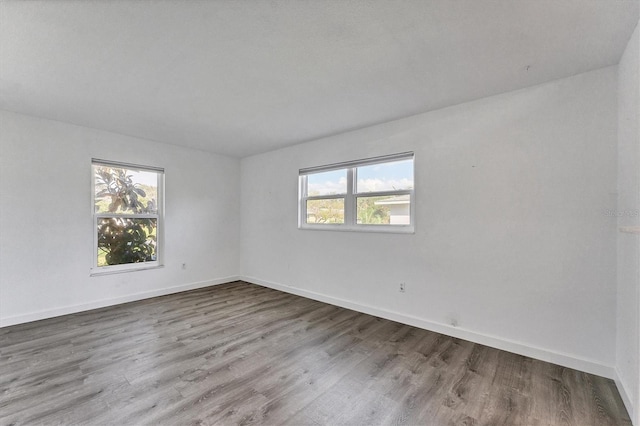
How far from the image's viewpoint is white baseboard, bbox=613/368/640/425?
159cm

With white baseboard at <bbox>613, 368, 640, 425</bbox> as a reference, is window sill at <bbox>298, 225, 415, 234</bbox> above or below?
above

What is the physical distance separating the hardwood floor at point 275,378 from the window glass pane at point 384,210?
1212 millimetres

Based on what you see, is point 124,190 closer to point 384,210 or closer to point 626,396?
point 384,210

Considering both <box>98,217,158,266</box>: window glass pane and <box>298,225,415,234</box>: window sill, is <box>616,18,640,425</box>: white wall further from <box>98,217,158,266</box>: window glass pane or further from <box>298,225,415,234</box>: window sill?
<box>98,217,158,266</box>: window glass pane

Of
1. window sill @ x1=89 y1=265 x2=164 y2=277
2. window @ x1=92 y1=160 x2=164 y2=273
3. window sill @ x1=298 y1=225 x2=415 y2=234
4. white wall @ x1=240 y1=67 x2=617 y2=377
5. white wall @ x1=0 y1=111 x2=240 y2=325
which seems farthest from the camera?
window @ x1=92 y1=160 x2=164 y2=273

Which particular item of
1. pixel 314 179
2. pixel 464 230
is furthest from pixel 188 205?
pixel 464 230

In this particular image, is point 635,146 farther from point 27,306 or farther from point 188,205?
point 27,306

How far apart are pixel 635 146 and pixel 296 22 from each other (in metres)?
2.23

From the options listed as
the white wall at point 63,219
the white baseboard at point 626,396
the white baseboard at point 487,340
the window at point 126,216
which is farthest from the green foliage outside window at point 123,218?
the white baseboard at point 626,396

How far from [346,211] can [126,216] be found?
3.20 meters

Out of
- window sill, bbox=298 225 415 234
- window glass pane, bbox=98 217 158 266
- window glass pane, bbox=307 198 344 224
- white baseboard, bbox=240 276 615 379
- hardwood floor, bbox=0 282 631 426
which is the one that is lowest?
hardwood floor, bbox=0 282 631 426

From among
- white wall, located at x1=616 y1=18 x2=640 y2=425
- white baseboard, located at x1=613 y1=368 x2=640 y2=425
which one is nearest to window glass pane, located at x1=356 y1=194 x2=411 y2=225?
white wall, located at x1=616 y1=18 x2=640 y2=425

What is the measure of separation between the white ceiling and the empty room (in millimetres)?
18

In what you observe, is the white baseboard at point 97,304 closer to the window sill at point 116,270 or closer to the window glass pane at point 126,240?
the window sill at point 116,270
